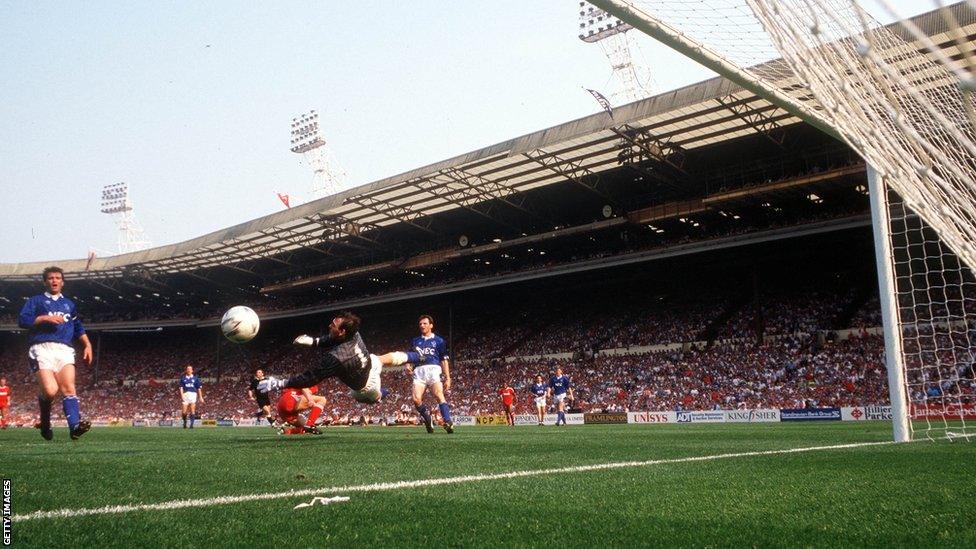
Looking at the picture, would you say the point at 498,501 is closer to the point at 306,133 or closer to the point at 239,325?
the point at 239,325

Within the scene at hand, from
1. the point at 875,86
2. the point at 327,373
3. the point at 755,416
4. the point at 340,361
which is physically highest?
the point at 875,86

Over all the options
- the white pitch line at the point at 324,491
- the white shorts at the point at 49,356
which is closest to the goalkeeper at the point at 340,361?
the white shorts at the point at 49,356

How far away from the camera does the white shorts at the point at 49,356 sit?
8.25 m

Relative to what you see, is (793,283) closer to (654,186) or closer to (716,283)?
(716,283)

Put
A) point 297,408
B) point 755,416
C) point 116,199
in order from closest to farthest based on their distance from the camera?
point 297,408
point 755,416
point 116,199

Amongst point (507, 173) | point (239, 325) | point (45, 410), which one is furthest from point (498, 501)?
point (507, 173)

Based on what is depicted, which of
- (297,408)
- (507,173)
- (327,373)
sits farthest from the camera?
(507,173)

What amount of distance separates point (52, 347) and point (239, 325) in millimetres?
2593

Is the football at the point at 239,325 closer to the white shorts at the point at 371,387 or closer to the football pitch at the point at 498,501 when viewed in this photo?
the white shorts at the point at 371,387

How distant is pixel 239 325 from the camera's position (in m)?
7.51

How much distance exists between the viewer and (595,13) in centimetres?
3650

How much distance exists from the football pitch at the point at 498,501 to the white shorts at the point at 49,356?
2173mm

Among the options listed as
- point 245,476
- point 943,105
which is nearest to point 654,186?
point 943,105

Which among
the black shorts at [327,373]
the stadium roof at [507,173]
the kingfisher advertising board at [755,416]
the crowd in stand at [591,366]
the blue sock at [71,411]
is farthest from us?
the crowd in stand at [591,366]
